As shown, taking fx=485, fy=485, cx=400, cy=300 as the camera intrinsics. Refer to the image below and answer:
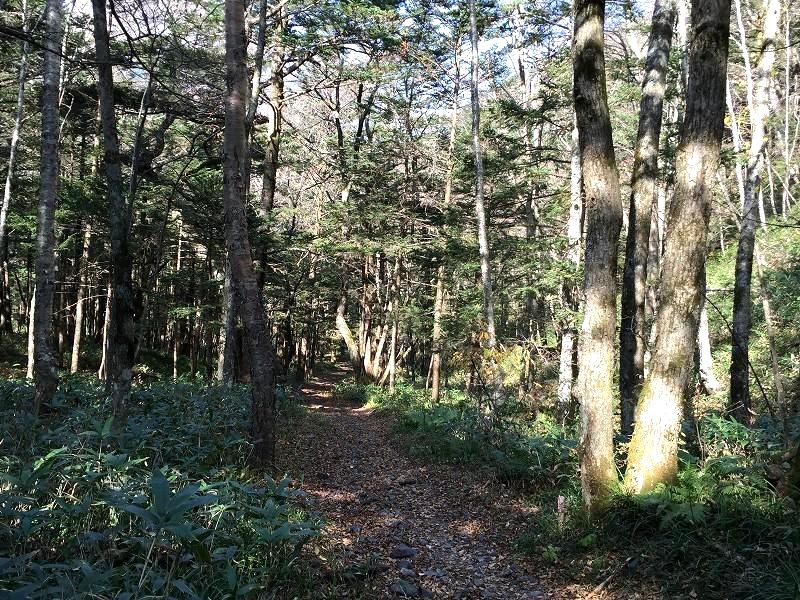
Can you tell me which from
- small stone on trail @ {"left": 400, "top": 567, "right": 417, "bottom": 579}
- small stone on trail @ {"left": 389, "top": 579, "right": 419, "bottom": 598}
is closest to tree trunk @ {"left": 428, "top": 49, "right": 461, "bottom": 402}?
small stone on trail @ {"left": 400, "top": 567, "right": 417, "bottom": 579}

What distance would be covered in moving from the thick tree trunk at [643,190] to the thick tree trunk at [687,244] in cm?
250

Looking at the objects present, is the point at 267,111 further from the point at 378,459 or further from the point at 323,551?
the point at 323,551

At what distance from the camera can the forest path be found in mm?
4637

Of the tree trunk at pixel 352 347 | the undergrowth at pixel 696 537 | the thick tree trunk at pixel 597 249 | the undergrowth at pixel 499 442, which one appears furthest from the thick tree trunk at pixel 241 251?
the tree trunk at pixel 352 347

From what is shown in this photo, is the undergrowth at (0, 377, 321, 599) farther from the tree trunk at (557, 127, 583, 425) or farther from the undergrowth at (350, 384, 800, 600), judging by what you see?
the tree trunk at (557, 127, 583, 425)

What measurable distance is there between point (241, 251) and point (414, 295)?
1666 centimetres

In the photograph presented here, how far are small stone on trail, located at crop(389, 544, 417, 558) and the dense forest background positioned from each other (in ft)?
2.70

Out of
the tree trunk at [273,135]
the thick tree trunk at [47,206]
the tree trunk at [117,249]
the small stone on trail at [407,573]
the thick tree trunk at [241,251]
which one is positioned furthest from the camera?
the tree trunk at [273,135]

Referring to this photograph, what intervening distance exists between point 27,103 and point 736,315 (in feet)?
70.7

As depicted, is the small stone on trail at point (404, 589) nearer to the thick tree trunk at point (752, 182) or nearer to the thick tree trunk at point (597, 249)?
the thick tree trunk at point (597, 249)

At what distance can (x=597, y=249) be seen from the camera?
521 centimetres

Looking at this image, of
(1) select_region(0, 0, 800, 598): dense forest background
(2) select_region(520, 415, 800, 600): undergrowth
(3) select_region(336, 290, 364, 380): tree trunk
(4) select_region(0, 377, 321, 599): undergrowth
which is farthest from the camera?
(3) select_region(336, 290, 364, 380): tree trunk

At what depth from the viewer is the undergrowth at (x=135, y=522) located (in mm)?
2479

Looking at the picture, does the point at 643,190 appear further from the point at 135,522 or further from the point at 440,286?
the point at 440,286
